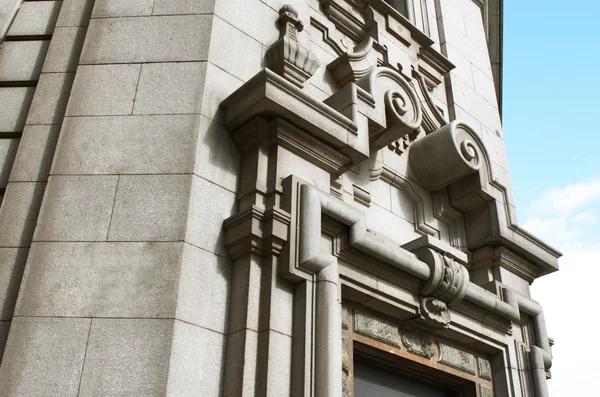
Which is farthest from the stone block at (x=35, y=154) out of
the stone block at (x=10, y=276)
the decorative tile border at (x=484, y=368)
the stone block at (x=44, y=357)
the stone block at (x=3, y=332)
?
the decorative tile border at (x=484, y=368)

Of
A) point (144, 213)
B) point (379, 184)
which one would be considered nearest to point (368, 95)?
point (379, 184)

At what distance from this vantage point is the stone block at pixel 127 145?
23.1 ft

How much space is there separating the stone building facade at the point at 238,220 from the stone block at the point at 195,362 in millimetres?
18

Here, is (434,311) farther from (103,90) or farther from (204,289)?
(103,90)

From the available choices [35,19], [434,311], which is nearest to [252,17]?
[35,19]

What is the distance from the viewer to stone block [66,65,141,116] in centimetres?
750

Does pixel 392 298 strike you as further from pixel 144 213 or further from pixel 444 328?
pixel 144 213

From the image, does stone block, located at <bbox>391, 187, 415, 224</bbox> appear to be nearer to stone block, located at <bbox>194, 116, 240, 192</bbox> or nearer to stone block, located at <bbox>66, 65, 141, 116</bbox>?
stone block, located at <bbox>194, 116, 240, 192</bbox>

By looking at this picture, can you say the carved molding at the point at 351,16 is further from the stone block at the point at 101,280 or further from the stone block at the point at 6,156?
the stone block at the point at 101,280

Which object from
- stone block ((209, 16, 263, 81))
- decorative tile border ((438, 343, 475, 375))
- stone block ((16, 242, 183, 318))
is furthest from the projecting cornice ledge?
stone block ((16, 242, 183, 318))

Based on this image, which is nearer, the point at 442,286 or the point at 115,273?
the point at 115,273

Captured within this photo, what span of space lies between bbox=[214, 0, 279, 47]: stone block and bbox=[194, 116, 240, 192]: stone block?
5.64ft

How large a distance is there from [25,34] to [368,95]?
443 cm

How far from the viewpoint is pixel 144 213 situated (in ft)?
22.1
